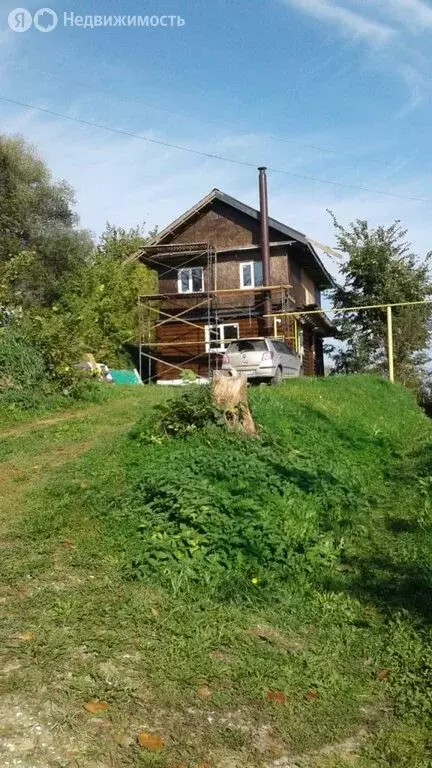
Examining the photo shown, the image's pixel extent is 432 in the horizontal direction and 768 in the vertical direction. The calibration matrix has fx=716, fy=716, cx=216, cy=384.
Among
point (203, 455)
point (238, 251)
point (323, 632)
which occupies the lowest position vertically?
point (323, 632)

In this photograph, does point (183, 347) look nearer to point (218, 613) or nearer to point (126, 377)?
point (126, 377)

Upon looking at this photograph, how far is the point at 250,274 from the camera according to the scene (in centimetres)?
2797

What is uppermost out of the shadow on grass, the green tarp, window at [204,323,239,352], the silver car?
window at [204,323,239,352]

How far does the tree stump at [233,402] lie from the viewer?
7781 mm

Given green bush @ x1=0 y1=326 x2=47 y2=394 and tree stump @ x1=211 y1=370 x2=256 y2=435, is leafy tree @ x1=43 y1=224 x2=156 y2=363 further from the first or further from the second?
tree stump @ x1=211 y1=370 x2=256 y2=435

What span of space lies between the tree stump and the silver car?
35.7 ft

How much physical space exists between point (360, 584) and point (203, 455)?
2.12 metres

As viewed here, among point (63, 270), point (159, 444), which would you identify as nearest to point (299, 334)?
point (63, 270)

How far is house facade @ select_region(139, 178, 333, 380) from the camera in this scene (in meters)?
27.2

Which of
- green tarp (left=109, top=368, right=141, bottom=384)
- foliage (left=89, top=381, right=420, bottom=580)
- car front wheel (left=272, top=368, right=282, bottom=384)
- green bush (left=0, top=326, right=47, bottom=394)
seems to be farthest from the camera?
green tarp (left=109, top=368, right=141, bottom=384)

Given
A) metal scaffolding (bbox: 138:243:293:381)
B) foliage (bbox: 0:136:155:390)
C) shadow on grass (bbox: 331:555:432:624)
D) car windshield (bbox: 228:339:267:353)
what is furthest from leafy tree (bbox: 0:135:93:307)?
shadow on grass (bbox: 331:555:432:624)

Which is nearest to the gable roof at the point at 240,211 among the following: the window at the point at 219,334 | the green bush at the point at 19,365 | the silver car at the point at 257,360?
the window at the point at 219,334

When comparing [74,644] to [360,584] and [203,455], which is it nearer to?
[360,584]

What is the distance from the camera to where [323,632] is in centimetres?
435
